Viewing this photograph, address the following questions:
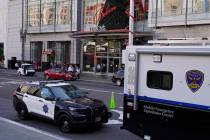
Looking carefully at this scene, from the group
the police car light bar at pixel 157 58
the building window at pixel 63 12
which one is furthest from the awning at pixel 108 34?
the police car light bar at pixel 157 58

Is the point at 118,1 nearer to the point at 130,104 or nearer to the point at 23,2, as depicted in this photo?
the point at 23,2

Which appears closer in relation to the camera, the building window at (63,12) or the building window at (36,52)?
the building window at (63,12)

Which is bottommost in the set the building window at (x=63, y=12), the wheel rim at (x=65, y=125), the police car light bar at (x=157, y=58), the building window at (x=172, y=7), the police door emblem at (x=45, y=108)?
the wheel rim at (x=65, y=125)

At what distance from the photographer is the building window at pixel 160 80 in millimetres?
10094

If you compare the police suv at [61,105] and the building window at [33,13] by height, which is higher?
the building window at [33,13]

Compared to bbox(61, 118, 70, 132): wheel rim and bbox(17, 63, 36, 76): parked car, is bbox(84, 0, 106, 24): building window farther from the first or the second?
bbox(61, 118, 70, 132): wheel rim

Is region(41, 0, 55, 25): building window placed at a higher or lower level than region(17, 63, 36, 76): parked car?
higher

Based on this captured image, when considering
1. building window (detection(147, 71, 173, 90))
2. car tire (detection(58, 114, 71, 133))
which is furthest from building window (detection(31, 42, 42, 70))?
building window (detection(147, 71, 173, 90))

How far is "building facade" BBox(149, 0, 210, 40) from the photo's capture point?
123ft

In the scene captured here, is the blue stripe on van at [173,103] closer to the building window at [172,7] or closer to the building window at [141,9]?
the building window at [172,7]

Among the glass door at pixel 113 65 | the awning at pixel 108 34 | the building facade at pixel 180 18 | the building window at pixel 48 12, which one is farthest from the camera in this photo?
the building window at pixel 48 12

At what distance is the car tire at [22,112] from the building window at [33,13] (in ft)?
157

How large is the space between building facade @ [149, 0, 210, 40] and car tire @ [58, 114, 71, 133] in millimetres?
23532

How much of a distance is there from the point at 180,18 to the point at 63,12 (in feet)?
73.4
